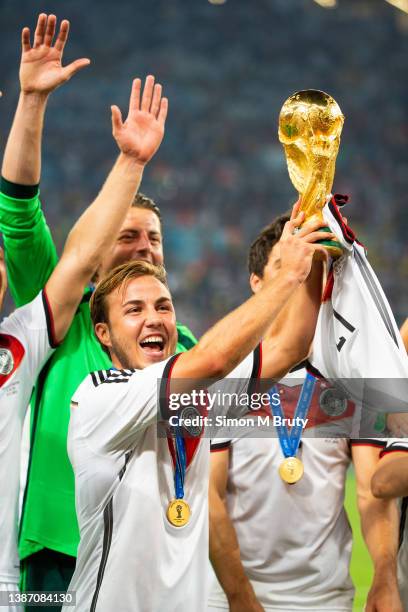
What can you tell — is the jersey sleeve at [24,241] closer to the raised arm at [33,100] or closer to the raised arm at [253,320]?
the raised arm at [33,100]

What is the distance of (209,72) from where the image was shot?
41.7ft

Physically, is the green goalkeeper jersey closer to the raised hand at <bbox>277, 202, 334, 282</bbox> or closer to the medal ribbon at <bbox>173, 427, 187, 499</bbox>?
the medal ribbon at <bbox>173, 427, 187, 499</bbox>

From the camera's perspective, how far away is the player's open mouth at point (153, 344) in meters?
2.29

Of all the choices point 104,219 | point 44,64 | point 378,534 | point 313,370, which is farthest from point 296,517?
point 44,64

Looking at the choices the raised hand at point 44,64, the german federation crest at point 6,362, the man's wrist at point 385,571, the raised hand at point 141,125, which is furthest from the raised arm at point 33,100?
the man's wrist at point 385,571

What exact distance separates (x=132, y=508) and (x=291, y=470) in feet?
2.04

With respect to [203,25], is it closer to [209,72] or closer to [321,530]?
[209,72]

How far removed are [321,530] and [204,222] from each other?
377 inches

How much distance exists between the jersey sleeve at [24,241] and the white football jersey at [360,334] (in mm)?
1004

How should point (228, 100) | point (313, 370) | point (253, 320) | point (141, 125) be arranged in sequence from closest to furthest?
point (253, 320) < point (313, 370) < point (141, 125) < point (228, 100)

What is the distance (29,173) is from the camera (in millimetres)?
2523

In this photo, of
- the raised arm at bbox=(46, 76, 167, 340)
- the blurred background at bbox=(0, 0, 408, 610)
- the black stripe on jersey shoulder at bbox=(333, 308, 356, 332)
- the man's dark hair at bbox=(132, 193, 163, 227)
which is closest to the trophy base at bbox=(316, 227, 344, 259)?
the black stripe on jersey shoulder at bbox=(333, 308, 356, 332)

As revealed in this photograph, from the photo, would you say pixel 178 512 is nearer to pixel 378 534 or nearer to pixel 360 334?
pixel 360 334

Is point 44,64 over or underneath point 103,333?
over
